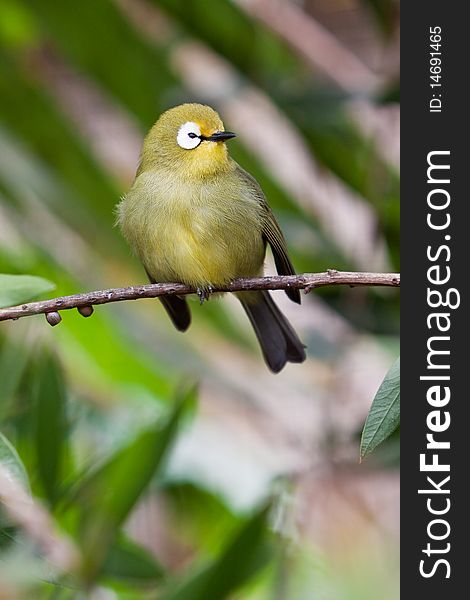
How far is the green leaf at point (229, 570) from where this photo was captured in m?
2.15

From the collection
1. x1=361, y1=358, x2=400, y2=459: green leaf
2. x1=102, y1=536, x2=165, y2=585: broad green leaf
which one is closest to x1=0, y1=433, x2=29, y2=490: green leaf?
x1=361, y1=358, x2=400, y2=459: green leaf

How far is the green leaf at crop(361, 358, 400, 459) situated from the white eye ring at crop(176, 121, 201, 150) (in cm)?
101

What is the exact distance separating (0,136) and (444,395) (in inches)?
72.7

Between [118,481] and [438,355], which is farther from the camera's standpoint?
[118,481]

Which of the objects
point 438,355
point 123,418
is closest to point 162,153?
point 438,355

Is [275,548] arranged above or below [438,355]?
below

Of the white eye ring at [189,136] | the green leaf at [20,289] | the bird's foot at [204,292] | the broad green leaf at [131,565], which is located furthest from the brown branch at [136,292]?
the broad green leaf at [131,565]

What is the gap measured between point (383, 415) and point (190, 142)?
1115 millimetres

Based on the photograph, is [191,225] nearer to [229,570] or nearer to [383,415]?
[229,570]

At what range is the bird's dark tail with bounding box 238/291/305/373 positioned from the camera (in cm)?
258

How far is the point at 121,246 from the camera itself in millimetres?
3117

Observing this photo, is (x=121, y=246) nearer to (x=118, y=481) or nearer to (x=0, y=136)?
(x=0, y=136)

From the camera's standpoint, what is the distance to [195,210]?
231 cm

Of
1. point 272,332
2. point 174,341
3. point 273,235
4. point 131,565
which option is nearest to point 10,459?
point 131,565
